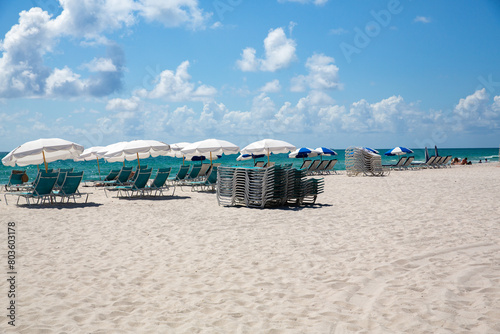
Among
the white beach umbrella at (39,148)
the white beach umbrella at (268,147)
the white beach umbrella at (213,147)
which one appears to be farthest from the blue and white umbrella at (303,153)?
the white beach umbrella at (39,148)

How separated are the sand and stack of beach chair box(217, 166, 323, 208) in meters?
1.14

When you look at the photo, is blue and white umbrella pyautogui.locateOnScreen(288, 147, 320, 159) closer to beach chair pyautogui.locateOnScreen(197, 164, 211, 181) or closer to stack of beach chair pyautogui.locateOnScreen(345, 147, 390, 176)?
stack of beach chair pyautogui.locateOnScreen(345, 147, 390, 176)

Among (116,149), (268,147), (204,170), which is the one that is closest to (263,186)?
(116,149)

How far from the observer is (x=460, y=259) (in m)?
4.43

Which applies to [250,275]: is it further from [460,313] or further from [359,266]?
[460,313]

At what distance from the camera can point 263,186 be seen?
8.82 metres

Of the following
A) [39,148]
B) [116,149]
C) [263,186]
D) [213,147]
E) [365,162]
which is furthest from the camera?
[365,162]

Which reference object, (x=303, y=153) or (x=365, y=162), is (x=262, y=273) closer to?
(x=365, y=162)

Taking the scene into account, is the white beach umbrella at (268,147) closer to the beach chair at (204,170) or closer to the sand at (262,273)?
the beach chair at (204,170)

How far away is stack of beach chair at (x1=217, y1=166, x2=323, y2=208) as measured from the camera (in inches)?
347

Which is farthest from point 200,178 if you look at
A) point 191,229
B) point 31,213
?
point 191,229

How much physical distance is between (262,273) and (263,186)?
4.71 m

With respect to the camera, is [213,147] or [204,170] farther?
[204,170]

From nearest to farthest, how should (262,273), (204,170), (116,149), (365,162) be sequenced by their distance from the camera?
(262,273) → (116,149) → (204,170) → (365,162)
